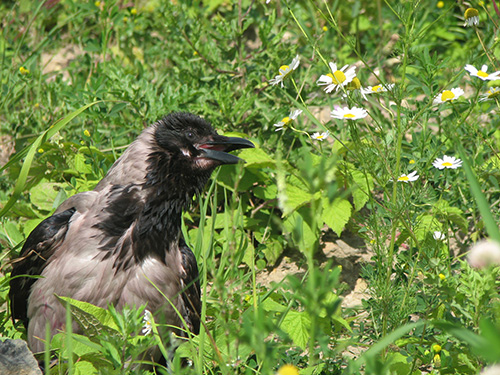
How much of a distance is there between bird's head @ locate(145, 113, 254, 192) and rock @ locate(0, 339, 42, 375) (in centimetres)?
94

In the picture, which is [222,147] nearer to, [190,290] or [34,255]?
[190,290]

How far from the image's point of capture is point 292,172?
3652mm

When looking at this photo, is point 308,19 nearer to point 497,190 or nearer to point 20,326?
point 497,190

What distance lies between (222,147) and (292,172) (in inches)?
18.0

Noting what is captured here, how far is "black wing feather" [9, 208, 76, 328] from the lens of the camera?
305 centimetres

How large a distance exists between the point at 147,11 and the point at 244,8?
43.5 inches

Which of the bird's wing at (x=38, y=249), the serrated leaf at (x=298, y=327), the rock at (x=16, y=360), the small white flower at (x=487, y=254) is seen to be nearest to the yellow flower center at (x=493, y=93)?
the serrated leaf at (x=298, y=327)

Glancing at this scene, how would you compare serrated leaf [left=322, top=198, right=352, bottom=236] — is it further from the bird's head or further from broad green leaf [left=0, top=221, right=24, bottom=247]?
broad green leaf [left=0, top=221, right=24, bottom=247]

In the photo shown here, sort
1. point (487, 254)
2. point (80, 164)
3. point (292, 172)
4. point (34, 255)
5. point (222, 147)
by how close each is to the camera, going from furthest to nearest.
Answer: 1. point (80, 164)
2. point (292, 172)
3. point (222, 147)
4. point (34, 255)
5. point (487, 254)

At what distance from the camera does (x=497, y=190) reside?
3766 millimetres

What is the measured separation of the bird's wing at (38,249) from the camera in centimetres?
305

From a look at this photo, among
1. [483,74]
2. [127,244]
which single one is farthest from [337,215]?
[127,244]

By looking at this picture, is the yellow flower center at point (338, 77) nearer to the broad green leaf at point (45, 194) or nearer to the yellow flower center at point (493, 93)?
the yellow flower center at point (493, 93)

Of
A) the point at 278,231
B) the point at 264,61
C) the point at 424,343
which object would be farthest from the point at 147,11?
the point at 424,343
